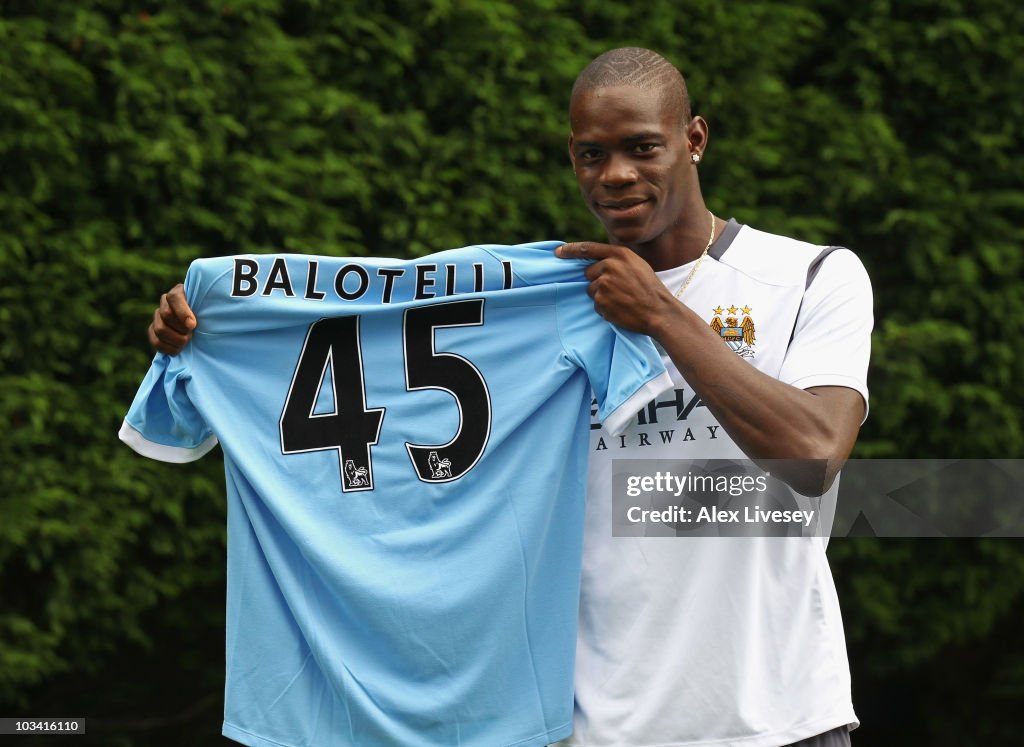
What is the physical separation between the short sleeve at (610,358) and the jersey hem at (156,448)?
90 centimetres

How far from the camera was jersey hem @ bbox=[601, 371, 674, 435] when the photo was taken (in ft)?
8.35

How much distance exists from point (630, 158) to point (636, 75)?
18 cm

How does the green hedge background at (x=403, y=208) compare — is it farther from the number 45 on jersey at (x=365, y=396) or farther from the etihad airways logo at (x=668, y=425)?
the etihad airways logo at (x=668, y=425)

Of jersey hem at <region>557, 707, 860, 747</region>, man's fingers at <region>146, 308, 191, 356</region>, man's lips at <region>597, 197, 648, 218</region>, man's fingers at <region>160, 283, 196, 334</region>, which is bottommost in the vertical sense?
jersey hem at <region>557, 707, 860, 747</region>

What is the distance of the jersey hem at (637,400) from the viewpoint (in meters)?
2.54

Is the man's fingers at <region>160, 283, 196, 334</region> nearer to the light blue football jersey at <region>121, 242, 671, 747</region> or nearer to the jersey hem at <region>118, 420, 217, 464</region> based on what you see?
the light blue football jersey at <region>121, 242, 671, 747</region>

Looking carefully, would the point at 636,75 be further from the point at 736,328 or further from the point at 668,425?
the point at 668,425

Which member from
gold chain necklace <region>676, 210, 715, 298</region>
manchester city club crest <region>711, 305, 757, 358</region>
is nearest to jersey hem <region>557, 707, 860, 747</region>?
manchester city club crest <region>711, 305, 757, 358</region>

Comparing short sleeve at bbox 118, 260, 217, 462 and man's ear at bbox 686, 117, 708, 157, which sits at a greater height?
man's ear at bbox 686, 117, 708, 157

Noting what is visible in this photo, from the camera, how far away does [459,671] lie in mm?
2721

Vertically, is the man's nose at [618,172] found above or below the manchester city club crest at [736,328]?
above

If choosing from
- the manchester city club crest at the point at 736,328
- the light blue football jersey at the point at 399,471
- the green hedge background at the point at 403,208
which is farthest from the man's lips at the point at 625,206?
the green hedge background at the point at 403,208

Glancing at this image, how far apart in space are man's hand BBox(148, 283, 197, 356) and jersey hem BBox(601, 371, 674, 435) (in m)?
1.00

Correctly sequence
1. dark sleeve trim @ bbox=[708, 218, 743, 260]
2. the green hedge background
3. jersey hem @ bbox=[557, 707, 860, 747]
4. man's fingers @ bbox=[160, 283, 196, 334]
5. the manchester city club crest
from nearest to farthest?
jersey hem @ bbox=[557, 707, 860, 747] → the manchester city club crest → dark sleeve trim @ bbox=[708, 218, 743, 260] → man's fingers @ bbox=[160, 283, 196, 334] → the green hedge background
